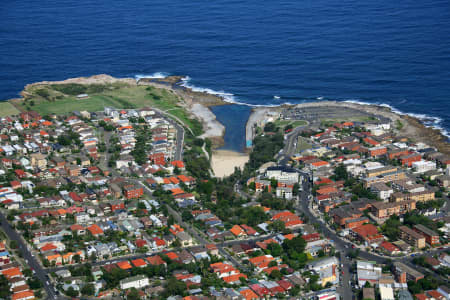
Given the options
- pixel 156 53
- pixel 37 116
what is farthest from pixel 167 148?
pixel 156 53

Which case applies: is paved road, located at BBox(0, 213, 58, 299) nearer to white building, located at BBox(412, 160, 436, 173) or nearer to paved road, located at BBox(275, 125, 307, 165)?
paved road, located at BBox(275, 125, 307, 165)

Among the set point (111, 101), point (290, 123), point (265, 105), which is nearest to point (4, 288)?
point (290, 123)

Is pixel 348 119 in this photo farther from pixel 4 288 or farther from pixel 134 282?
pixel 4 288

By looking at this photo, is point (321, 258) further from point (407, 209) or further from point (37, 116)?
point (37, 116)

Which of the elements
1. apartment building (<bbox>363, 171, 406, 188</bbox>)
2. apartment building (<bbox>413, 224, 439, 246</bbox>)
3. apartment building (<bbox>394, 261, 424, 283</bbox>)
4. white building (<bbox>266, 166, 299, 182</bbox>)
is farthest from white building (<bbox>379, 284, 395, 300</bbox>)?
white building (<bbox>266, 166, 299, 182</bbox>)

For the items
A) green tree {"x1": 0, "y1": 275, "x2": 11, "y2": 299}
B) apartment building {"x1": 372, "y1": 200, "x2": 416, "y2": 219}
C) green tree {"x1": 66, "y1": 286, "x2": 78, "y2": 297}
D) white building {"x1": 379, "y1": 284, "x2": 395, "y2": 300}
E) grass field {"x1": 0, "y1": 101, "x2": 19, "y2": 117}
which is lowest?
white building {"x1": 379, "y1": 284, "x2": 395, "y2": 300}
